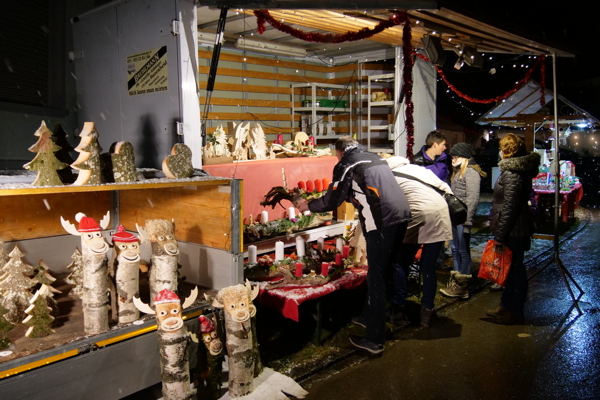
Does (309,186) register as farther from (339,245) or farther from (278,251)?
(278,251)

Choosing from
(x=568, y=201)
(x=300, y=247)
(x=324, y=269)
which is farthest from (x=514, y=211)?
(x=568, y=201)

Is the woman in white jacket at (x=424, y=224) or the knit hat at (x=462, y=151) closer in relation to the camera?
the woman in white jacket at (x=424, y=224)

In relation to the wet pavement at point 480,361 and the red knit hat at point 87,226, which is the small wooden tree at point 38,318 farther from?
the wet pavement at point 480,361

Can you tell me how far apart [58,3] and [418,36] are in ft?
17.4

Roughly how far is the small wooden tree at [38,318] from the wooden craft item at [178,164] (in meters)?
1.13

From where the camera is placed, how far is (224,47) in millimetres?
8250

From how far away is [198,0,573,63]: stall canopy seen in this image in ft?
16.3

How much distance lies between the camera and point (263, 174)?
549 cm

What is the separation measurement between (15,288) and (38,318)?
36cm

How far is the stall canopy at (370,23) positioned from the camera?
196 inches

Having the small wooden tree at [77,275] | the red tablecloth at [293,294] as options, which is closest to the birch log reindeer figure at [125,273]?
the small wooden tree at [77,275]

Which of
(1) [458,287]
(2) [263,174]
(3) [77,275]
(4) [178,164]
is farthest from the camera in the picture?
(1) [458,287]

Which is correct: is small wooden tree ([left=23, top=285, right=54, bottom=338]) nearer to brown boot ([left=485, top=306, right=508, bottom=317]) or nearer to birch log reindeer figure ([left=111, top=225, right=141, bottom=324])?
birch log reindeer figure ([left=111, top=225, right=141, bottom=324])

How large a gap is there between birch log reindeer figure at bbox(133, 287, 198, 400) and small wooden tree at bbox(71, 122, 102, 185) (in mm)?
825
